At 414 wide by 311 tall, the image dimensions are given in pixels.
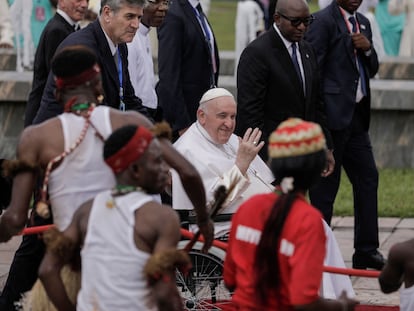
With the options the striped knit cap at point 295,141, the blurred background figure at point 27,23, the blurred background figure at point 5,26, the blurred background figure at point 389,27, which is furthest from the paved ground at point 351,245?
the blurred background figure at point 389,27

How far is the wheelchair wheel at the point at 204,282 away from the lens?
7.65 meters

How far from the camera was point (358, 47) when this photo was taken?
9727 mm

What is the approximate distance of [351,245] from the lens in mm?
10641

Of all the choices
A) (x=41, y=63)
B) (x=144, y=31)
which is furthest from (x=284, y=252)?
(x=144, y=31)

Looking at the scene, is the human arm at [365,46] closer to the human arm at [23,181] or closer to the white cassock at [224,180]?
the white cassock at [224,180]

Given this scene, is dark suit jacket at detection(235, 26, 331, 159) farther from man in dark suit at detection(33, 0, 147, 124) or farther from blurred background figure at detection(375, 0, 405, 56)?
blurred background figure at detection(375, 0, 405, 56)

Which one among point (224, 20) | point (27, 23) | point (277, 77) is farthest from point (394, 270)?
point (224, 20)

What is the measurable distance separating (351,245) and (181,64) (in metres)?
2.08

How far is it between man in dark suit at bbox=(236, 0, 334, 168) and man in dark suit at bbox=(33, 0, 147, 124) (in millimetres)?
1125

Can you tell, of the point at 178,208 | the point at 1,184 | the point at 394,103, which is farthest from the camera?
the point at 394,103

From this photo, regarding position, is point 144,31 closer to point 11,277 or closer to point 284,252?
point 11,277

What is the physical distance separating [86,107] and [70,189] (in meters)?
0.35

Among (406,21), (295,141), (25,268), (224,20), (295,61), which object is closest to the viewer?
(295,141)

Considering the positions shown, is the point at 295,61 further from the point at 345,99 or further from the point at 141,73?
the point at 141,73
